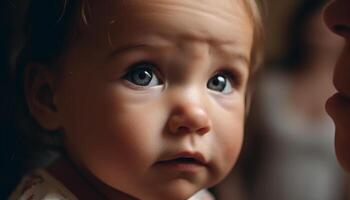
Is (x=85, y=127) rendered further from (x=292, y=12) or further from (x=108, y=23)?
(x=292, y=12)

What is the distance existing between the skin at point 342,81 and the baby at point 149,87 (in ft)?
0.30

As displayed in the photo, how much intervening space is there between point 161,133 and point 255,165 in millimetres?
1616

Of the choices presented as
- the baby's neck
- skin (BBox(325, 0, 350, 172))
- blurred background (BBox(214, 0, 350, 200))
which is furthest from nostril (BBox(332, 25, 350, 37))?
blurred background (BBox(214, 0, 350, 200))

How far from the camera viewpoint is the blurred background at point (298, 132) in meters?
2.11

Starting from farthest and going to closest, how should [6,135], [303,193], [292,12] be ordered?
[292,12] → [303,193] → [6,135]

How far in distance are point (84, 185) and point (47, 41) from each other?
15 centimetres

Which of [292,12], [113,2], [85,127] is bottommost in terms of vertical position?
[292,12]

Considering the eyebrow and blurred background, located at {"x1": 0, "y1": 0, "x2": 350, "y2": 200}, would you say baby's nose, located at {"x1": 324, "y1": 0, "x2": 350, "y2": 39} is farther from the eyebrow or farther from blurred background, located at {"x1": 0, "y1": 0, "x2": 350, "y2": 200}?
blurred background, located at {"x1": 0, "y1": 0, "x2": 350, "y2": 200}

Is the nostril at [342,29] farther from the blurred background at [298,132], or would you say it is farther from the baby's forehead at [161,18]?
the blurred background at [298,132]

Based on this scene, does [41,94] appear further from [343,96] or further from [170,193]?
[343,96]

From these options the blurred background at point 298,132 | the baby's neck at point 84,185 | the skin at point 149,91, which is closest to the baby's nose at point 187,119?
the skin at point 149,91

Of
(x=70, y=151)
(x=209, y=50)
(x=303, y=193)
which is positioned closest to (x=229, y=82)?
(x=209, y=50)

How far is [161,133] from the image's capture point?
2.02 ft

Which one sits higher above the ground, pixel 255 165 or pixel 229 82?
pixel 229 82
